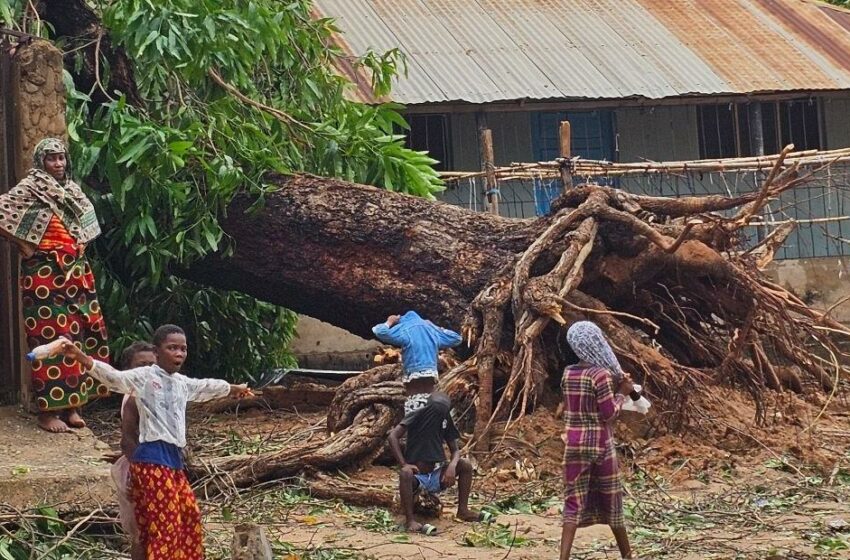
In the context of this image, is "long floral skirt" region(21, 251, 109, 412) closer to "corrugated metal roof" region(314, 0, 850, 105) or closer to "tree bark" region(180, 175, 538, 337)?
"tree bark" region(180, 175, 538, 337)

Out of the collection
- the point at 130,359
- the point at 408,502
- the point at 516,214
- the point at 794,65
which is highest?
the point at 794,65

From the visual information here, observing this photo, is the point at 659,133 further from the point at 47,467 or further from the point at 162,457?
the point at 162,457

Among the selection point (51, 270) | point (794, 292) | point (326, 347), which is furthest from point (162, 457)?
point (794, 292)

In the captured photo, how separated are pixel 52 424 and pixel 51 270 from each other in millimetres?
835

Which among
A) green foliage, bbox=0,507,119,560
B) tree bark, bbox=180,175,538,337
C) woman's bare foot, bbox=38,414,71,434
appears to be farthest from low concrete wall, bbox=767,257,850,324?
green foliage, bbox=0,507,119,560

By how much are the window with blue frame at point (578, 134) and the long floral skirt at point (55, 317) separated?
930 cm

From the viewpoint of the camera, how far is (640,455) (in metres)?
8.13

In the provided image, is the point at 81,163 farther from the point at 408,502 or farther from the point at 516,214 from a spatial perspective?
the point at 516,214

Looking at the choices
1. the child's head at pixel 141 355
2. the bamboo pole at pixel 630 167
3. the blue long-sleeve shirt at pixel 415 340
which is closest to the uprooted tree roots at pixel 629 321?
the blue long-sleeve shirt at pixel 415 340

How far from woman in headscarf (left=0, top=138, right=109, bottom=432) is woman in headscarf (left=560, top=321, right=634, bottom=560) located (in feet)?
9.53

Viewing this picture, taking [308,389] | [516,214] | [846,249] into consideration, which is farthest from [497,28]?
[308,389]

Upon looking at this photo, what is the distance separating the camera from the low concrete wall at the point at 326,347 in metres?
13.7

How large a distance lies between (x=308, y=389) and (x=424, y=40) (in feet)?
20.2

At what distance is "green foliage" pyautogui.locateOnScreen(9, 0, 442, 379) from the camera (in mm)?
9258
